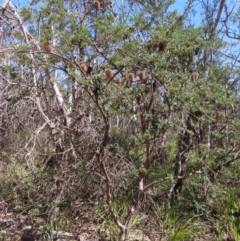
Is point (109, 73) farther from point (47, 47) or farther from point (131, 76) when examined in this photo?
point (47, 47)

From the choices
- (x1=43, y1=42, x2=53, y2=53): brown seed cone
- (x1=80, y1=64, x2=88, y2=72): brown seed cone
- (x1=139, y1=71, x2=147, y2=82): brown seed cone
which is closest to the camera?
(x1=43, y1=42, x2=53, y2=53): brown seed cone

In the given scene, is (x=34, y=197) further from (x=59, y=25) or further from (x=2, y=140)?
(x=59, y=25)

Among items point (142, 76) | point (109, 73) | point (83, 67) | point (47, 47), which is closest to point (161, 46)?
point (142, 76)

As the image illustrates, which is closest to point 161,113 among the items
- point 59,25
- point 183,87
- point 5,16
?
point 183,87

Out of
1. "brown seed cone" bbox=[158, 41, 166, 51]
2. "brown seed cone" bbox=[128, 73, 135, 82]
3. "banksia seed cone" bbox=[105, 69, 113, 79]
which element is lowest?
"banksia seed cone" bbox=[105, 69, 113, 79]

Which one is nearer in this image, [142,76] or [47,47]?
[47,47]

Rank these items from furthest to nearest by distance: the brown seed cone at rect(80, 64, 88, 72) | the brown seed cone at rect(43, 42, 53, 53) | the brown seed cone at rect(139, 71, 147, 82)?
the brown seed cone at rect(139, 71, 147, 82), the brown seed cone at rect(80, 64, 88, 72), the brown seed cone at rect(43, 42, 53, 53)

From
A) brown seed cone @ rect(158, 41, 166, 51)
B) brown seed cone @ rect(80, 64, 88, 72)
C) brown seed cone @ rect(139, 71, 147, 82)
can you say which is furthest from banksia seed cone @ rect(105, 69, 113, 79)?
brown seed cone @ rect(158, 41, 166, 51)

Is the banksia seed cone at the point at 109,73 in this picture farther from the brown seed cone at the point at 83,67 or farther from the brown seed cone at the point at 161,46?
the brown seed cone at the point at 161,46

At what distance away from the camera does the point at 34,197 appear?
17.7 ft

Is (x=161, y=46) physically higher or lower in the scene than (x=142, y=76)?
higher

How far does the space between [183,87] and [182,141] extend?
1.74 metres

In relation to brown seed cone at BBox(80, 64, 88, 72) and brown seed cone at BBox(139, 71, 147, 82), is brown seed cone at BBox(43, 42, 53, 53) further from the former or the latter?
brown seed cone at BBox(139, 71, 147, 82)

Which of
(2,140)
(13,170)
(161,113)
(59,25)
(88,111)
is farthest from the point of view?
(2,140)
